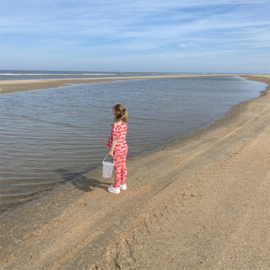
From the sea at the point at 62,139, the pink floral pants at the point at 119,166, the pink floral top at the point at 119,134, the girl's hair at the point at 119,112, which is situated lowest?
the sea at the point at 62,139

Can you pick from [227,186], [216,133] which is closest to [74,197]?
[227,186]

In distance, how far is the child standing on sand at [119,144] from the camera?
4.58 metres

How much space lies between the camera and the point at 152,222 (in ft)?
12.7

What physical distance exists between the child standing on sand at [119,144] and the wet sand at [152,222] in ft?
0.71

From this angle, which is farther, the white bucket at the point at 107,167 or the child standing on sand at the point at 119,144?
the white bucket at the point at 107,167

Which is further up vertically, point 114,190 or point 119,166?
point 119,166

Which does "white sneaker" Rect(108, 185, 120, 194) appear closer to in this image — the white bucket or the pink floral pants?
→ the pink floral pants

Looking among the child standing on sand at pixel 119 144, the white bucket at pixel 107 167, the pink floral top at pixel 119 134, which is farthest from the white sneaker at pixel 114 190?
the pink floral top at pixel 119 134

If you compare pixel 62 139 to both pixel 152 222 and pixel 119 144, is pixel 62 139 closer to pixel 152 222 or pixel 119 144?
pixel 119 144

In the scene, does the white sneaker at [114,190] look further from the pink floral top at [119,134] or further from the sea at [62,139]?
the sea at [62,139]

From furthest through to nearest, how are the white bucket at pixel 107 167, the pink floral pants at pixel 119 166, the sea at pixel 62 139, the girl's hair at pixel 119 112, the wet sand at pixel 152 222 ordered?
the sea at pixel 62 139 < the pink floral pants at pixel 119 166 < the white bucket at pixel 107 167 < the girl's hair at pixel 119 112 < the wet sand at pixel 152 222

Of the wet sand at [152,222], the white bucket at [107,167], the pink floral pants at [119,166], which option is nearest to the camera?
the wet sand at [152,222]

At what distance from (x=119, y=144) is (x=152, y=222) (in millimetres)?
1524

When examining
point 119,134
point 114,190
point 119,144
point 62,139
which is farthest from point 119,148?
point 62,139
